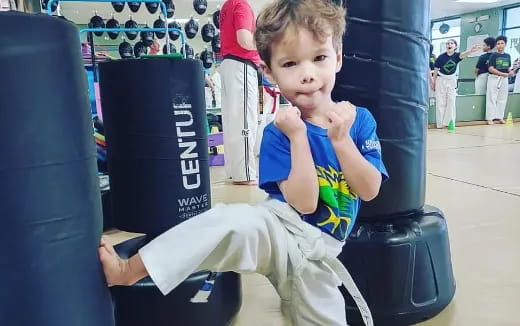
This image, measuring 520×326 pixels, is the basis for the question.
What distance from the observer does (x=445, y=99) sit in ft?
25.6

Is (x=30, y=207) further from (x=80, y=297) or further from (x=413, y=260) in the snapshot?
(x=413, y=260)

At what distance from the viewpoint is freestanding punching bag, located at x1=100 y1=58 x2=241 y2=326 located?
131 cm

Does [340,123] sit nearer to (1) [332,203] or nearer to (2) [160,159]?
(1) [332,203]

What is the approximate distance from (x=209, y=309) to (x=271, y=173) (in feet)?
1.75

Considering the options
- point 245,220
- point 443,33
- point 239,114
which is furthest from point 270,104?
point 443,33

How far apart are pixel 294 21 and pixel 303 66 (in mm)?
97

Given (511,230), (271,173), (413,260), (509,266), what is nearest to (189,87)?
(271,173)

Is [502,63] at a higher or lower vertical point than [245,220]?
higher

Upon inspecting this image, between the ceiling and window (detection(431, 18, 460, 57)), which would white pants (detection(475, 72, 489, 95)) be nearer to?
the ceiling


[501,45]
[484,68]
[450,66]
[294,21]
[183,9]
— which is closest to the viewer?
[294,21]

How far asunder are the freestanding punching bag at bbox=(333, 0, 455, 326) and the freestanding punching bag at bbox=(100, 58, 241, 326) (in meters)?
0.43

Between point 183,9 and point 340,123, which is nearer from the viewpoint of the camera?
point 340,123

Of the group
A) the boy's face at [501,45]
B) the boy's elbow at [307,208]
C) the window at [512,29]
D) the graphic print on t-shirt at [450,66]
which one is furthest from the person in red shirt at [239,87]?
the window at [512,29]

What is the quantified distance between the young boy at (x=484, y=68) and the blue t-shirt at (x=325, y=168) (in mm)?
8591
